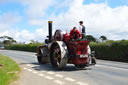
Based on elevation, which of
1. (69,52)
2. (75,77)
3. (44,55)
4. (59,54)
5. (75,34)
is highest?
(75,34)

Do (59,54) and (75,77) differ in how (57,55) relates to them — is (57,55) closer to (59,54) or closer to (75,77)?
(59,54)

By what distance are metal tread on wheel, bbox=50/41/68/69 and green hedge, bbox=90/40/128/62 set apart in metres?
8.75

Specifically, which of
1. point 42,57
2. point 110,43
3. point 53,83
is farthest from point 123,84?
point 110,43

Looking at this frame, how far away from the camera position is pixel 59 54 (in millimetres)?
10961

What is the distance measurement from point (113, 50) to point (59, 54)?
32.8ft

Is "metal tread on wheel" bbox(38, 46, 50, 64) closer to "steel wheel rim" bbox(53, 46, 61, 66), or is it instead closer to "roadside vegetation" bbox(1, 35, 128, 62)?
"steel wheel rim" bbox(53, 46, 61, 66)

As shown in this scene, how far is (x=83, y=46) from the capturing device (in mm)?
10625

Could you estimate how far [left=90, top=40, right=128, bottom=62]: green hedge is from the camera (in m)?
18.2

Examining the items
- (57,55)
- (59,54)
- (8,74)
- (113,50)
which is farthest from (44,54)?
(113,50)

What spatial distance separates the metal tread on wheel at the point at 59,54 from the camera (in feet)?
34.1

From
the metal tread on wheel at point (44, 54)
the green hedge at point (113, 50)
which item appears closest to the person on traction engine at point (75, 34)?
the metal tread on wheel at point (44, 54)

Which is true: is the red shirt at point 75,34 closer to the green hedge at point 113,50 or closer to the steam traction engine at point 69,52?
the steam traction engine at point 69,52

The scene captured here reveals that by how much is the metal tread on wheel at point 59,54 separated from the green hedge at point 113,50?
28.7 feet

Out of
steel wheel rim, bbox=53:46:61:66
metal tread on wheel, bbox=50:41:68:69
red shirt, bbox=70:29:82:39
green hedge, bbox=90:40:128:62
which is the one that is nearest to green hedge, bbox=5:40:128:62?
green hedge, bbox=90:40:128:62
